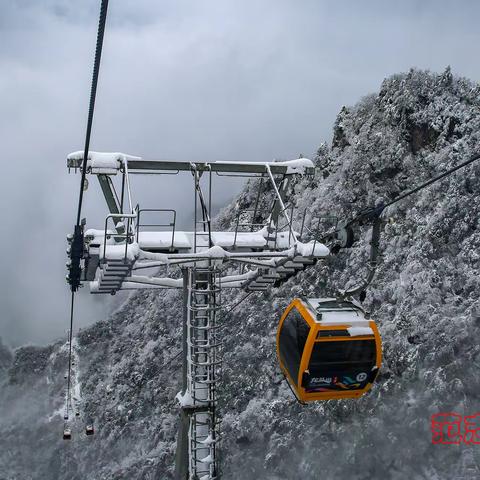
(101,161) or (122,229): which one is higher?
(101,161)

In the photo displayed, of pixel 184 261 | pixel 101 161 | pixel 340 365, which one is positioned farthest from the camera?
pixel 101 161

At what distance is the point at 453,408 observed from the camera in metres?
17.3

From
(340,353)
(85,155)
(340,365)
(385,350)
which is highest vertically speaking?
(85,155)

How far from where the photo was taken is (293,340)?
10.4 metres

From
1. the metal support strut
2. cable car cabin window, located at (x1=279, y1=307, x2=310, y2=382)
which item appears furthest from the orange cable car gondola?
the metal support strut

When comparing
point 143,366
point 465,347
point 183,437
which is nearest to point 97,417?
point 143,366

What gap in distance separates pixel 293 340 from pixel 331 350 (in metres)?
0.96

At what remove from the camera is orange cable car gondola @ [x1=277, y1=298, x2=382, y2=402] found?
9680 millimetres

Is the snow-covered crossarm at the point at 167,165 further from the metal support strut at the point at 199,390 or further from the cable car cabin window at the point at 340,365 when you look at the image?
the cable car cabin window at the point at 340,365

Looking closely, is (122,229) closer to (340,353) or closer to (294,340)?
(294,340)

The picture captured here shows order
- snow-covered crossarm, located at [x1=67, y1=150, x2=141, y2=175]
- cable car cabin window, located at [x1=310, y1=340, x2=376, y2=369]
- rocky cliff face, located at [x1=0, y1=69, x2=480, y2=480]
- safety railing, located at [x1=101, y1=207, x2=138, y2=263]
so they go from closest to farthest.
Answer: safety railing, located at [x1=101, y1=207, x2=138, y2=263] < cable car cabin window, located at [x1=310, y1=340, x2=376, y2=369] < snow-covered crossarm, located at [x1=67, y1=150, x2=141, y2=175] < rocky cliff face, located at [x1=0, y1=69, x2=480, y2=480]

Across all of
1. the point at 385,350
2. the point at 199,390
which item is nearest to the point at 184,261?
the point at 199,390

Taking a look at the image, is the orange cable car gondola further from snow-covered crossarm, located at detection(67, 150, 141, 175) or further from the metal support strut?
snow-covered crossarm, located at detection(67, 150, 141, 175)

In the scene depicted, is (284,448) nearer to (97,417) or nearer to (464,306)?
(464,306)
